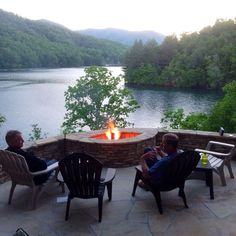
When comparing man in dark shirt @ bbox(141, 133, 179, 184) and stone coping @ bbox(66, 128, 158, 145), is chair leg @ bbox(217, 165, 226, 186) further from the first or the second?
stone coping @ bbox(66, 128, 158, 145)

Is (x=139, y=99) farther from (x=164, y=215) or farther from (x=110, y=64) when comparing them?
(x=110, y=64)

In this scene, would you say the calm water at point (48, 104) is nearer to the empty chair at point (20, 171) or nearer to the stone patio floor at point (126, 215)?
the empty chair at point (20, 171)

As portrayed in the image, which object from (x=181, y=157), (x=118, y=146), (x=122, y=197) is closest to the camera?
(x=181, y=157)

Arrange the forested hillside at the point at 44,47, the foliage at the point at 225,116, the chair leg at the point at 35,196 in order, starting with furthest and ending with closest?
the forested hillside at the point at 44,47
the foliage at the point at 225,116
the chair leg at the point at 35,196

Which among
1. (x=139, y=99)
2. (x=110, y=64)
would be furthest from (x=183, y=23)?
(x=139, y=99)

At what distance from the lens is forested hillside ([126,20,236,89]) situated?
4862 cm

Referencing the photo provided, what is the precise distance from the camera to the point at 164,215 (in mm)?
3598

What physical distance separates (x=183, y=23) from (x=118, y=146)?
74.9 meters

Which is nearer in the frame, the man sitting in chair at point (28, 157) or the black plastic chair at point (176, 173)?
the black plastic chair at point (176, 173)

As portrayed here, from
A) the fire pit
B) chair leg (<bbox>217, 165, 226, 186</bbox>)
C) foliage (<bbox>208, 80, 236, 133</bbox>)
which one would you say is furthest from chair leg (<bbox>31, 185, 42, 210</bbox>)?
foliage (<bbox>208, 80, 236, 133</bbox>)

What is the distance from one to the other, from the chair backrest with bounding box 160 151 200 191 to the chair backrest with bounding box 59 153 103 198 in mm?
755

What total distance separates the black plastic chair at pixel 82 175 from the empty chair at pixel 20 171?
45 cm

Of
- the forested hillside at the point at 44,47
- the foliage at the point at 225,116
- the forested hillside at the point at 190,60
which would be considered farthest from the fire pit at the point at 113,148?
the forested hillside at the point at 44,47

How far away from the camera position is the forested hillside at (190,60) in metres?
48.6
